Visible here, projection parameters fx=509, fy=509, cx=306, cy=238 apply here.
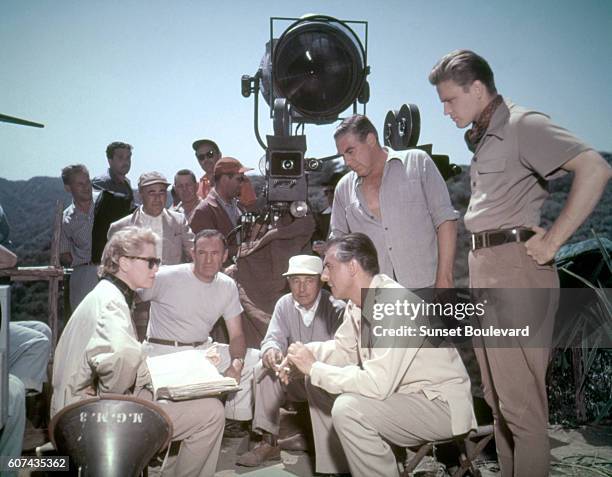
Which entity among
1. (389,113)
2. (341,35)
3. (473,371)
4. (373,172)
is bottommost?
(473,371)

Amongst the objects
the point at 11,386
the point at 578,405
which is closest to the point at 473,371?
the point at 578,405

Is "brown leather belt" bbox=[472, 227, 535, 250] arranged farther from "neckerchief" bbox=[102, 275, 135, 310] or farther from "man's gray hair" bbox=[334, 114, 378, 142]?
"neckerchief" bbox=[102, 275, 135, 310]

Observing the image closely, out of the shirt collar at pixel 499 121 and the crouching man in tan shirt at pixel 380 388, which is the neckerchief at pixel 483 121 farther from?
the crouching man in tan shirt at pixel 380 388

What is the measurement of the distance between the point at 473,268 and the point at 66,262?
3081mm

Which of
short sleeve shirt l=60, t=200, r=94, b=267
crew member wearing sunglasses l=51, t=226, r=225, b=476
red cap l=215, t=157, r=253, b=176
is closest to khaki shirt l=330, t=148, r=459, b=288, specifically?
crew member wearing sunglasses l=51, t=226, r=225, b=476

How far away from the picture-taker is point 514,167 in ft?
5.92

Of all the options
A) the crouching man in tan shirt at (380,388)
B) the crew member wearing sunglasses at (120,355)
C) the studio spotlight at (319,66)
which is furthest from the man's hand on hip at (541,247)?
the studio spotlight at (319,66)

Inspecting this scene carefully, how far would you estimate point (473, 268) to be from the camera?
1906 mm

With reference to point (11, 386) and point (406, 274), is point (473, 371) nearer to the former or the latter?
point (406, 274)

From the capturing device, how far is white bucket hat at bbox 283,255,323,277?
3.20 meters

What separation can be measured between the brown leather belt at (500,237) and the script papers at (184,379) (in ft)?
3.58

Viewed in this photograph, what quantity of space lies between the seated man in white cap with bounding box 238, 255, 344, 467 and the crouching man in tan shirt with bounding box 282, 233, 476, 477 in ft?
3.02

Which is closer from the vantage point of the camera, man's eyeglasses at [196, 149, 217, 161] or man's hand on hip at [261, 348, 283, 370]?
man's hand on hip at [261, 348, 283, 370]

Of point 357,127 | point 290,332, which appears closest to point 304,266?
point 290,332
